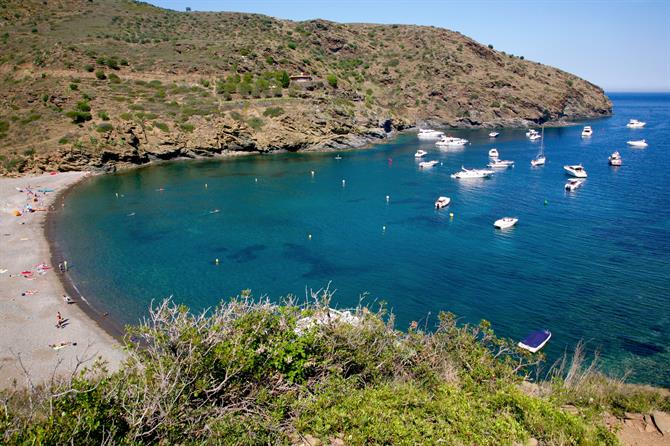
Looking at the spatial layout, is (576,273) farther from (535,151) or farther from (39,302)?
(535,151)

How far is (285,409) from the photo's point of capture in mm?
13953

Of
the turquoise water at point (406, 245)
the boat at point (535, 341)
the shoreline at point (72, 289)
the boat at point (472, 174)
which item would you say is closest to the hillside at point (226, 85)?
the turquoise water at point (406, 245)

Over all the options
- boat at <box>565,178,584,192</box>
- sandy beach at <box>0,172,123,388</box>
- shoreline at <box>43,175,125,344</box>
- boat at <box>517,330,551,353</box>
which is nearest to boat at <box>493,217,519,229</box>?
boat at <box>565,178,584,192</box>

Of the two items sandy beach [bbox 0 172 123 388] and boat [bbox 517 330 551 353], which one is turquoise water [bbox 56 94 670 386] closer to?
boat [bbox 517 330 551 353]

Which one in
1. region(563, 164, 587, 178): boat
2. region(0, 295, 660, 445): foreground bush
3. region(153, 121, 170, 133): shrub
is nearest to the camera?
region(0, 295, 660, 445): foreground bush

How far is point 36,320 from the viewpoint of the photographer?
30.1 meters

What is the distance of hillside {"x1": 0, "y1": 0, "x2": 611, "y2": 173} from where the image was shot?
79.6m

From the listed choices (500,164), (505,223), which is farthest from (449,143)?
(505,223)

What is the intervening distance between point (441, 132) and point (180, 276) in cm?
9799

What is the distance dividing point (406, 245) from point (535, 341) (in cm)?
1870

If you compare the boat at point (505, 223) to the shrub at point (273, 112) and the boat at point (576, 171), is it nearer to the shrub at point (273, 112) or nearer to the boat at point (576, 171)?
the boat at point (576, 171)

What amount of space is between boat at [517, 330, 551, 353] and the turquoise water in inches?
33.1

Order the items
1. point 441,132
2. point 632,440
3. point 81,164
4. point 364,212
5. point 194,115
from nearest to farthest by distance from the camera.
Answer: point 632,440 < point 364,212 < point 81,164 < point 194,115 < point 441,132

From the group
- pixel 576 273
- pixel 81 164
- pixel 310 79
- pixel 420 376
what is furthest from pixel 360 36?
pixel 420 376
